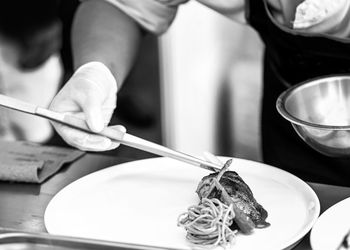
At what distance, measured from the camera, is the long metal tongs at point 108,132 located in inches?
56.6

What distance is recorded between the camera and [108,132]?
148 cm

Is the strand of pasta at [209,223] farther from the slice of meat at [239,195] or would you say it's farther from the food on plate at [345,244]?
the food on plate at [345,244]

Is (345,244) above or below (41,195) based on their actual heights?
above

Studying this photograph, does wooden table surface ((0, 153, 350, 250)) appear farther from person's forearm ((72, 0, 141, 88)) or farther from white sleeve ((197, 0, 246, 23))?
white sleeve ((197, 0, 246, 23))

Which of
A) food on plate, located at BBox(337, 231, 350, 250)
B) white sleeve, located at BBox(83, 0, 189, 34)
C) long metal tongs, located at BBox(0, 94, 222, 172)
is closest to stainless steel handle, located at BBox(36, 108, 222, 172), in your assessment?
long metal tongs, located at BBox(0, 94, 222, 172)

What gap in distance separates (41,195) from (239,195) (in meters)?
0.49

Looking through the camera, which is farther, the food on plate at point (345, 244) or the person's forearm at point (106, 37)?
the person's forearm at point (106, 37)

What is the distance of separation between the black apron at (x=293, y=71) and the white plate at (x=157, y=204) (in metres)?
0.39

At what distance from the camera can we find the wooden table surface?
1439 mm

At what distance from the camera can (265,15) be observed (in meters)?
1.89

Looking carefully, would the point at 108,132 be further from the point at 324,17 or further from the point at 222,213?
the point at 324,17

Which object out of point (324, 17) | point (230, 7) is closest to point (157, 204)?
point (324, 17)

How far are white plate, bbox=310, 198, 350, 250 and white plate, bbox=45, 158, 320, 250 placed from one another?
21mm

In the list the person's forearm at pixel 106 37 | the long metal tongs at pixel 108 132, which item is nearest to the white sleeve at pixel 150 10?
the person's forearm at pixel 106 37
